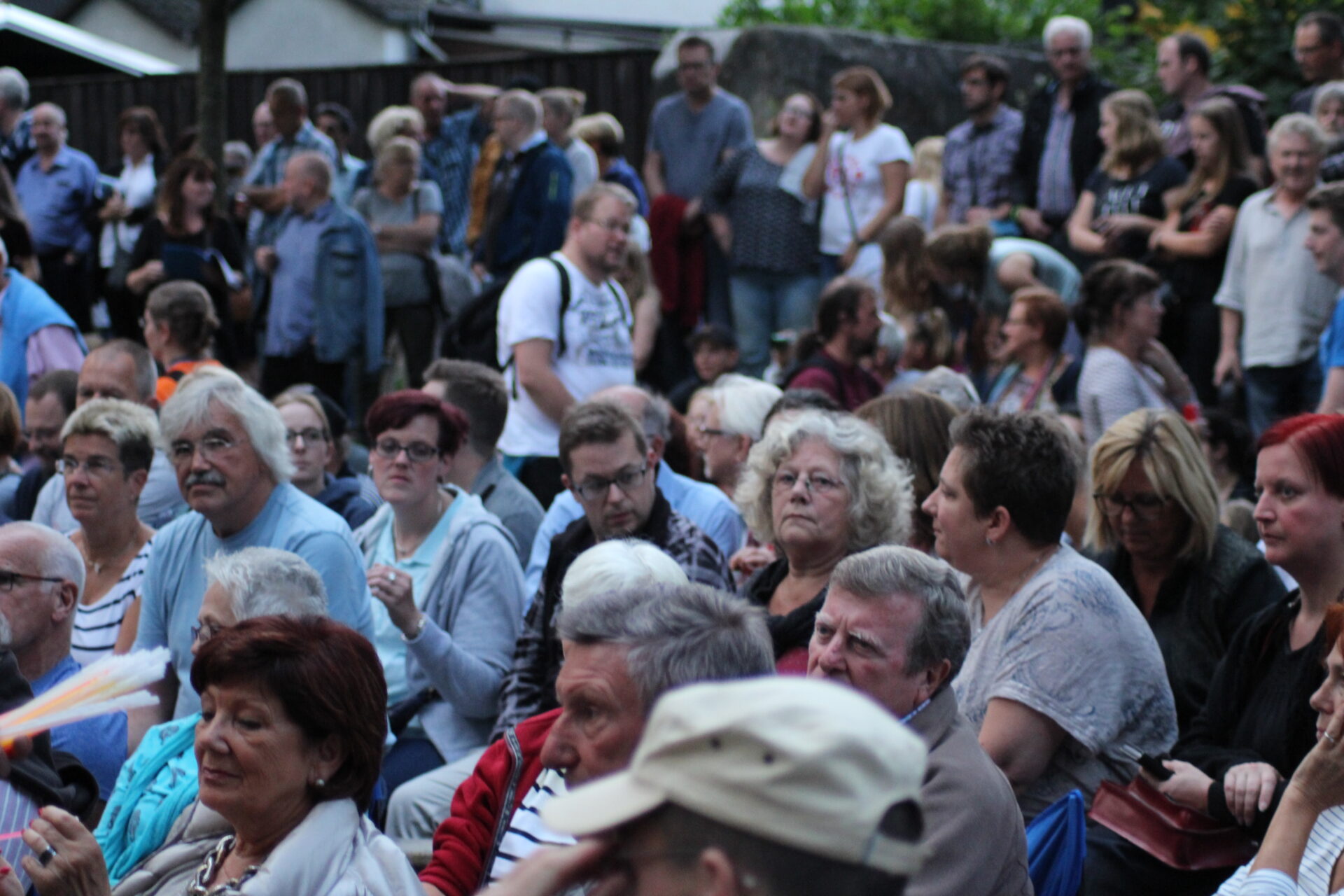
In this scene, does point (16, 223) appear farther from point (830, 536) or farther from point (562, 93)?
point (830, 536)

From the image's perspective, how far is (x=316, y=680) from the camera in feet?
9.75

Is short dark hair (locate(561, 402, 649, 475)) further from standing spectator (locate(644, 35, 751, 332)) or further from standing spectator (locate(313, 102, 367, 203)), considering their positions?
standing spectator (locate(313, 102, 367, 203))

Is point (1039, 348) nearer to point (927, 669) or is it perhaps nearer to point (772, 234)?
point (772, 234)

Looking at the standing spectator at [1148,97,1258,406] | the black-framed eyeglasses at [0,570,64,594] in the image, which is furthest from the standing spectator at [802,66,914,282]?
the black-framed eyeglasses at [0,570,64,594]

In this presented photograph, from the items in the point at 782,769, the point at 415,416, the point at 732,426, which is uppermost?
the point at 782,769

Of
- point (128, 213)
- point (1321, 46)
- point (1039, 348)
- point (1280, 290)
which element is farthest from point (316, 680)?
point (128, 213)

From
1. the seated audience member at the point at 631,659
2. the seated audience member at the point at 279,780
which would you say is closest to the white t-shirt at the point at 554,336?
the seated audience member at the point at 279,780

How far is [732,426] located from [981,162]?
4363 millimetres

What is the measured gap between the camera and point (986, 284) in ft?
26.8

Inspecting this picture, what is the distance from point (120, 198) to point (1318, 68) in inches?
313

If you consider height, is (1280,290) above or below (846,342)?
above

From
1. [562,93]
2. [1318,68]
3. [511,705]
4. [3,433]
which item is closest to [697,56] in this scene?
[562,93]

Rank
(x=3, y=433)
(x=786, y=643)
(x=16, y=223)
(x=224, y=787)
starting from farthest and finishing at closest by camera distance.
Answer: (x=16, y=223) < (x=3, y=433) < (x=786, y=643) < (x=224, y=787)

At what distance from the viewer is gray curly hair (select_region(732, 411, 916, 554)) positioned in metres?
4.23
